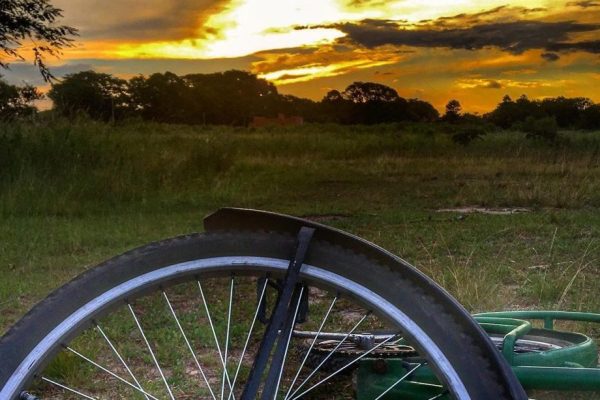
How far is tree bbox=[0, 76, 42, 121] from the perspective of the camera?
13812 mm

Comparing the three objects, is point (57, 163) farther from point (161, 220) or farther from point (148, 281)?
point (148, 281)

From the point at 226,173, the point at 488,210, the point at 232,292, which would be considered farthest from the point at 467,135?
the point at 232,292

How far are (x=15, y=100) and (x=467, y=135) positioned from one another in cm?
1232

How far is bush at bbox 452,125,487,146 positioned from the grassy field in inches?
67.5

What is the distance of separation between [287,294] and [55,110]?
43.4ft

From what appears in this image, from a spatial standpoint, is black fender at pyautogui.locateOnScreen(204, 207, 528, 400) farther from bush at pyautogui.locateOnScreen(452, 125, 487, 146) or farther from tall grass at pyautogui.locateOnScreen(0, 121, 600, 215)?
bush at pyautogui.locateOnScreen(452, 125, 487, 146)

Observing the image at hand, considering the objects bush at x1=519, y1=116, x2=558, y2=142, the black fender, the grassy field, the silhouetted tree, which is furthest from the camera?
the silhouetted tree

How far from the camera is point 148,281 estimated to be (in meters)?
1.83

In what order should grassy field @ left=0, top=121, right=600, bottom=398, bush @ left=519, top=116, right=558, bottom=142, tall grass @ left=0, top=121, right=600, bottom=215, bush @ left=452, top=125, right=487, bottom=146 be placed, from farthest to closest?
bush @ left=452, top=125, right=487, bottom=146 < bush @ left=519, top=116, right=558, bottom=142 < tall grass @ left=0, top=121, right=600, bottom=215 < grassy field @ left=0, top=121, right=600, bottom=398

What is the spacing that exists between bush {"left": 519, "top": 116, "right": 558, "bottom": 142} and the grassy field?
46cm

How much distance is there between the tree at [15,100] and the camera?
1381 cm

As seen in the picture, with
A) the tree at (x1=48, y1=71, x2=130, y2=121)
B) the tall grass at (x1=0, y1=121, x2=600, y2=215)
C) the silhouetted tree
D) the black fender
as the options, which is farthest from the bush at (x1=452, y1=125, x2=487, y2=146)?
the black fender

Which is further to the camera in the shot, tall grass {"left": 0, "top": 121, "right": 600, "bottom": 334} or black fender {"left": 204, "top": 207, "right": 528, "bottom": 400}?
tall grass {"left": 0, "top": 121, "right": 600, "bottom": 334}

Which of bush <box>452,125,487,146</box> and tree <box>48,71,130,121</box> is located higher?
tree <box>48,71,130,121</box>
